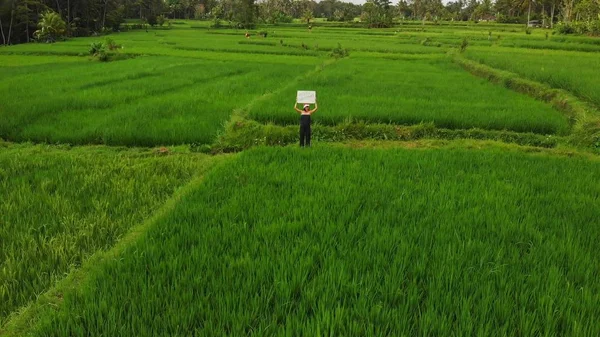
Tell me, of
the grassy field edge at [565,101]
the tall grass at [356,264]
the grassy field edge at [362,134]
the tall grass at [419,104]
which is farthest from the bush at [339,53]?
the tall grass at [356,264]

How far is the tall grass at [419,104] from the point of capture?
8070mm

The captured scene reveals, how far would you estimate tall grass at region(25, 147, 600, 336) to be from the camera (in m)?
2.03

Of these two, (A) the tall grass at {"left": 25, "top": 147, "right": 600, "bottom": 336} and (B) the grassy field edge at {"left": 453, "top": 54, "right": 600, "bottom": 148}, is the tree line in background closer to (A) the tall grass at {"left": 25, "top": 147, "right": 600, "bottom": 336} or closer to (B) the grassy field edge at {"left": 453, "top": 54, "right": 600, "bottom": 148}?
(B) the grassy field edge at {"left": 453, "top": 54, "right": 600, "bottom": 148}

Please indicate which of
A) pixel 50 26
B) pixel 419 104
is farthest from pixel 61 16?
pixel 419 104

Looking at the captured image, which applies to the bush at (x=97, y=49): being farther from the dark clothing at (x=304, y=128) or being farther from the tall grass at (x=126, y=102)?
the dark clothing at (x=304, y=128)

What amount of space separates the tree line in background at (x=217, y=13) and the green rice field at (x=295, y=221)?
99.9ft

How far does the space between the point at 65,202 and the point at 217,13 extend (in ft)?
184

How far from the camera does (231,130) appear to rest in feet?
24.8

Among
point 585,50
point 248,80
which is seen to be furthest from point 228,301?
point 585,50

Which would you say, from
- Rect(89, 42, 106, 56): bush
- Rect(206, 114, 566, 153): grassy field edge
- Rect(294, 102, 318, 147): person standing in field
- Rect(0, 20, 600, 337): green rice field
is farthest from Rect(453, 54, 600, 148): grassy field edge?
Rect(89, 42, 106, 56): bush

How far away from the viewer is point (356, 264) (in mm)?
2598

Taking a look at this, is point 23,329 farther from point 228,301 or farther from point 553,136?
point 553,136

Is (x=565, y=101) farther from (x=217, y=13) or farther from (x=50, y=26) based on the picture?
(x=217, y=13)

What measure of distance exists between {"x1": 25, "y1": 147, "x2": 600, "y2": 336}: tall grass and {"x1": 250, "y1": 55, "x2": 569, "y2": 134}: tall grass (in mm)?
3821
